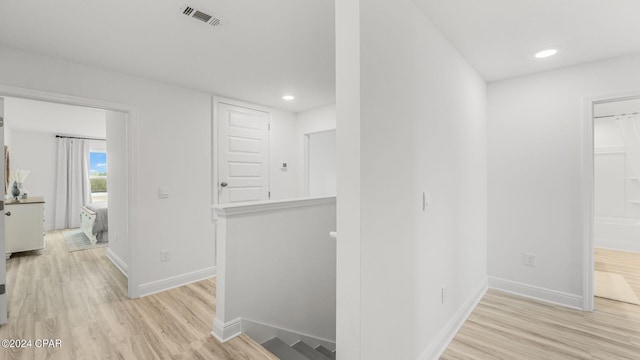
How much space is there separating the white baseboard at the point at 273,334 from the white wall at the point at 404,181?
3.16 feet

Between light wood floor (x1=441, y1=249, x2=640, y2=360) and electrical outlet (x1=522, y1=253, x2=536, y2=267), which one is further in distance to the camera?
electrical outlet (x1=522, y1=253, x2=536, y2=267)

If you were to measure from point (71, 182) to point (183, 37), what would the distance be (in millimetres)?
7170

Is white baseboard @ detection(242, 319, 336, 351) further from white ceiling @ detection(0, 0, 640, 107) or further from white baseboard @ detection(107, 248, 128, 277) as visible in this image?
white baseboard @ detection(107, 248, 128, 277)

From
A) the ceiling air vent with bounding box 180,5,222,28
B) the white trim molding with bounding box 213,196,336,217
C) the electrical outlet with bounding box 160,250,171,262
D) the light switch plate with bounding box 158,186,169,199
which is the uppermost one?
the ceiling air vent with bounding box 180,5,222,28

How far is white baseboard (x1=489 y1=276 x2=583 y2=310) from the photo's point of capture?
264cm

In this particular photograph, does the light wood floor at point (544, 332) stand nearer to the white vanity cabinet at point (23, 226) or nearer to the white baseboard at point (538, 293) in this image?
the white baseboard at point (538, 293)

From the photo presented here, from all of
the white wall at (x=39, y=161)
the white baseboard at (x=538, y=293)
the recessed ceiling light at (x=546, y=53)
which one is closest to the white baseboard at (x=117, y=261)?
the white wall at (x=39, y=161)

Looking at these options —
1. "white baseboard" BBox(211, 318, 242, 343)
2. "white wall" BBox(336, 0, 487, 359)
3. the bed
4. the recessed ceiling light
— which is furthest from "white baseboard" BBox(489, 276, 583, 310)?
the bed

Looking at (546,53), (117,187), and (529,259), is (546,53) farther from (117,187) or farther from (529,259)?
(117,187)

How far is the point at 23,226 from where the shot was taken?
438 centimetres

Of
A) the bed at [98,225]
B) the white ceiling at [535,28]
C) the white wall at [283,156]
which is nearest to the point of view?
the white ceiling at [535,28]

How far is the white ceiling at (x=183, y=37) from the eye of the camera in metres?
1.73

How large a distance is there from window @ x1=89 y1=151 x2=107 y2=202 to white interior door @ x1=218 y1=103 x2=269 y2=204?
6049mm

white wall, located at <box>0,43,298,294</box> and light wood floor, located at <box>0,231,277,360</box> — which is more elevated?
white wall, located at <box>0,43,298,294</box>
